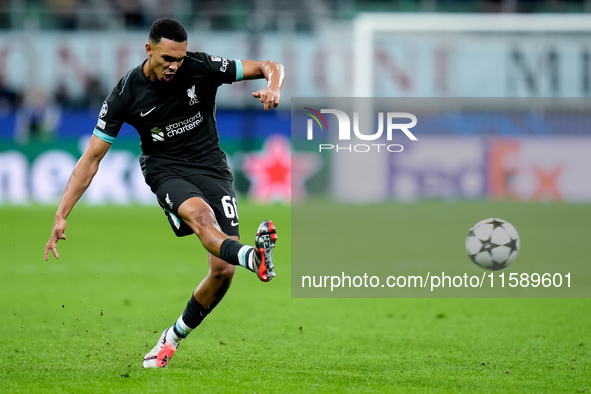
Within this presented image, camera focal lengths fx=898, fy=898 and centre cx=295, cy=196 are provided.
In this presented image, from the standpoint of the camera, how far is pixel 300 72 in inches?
955

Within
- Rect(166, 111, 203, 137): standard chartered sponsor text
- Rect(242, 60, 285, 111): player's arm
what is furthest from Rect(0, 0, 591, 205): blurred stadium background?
Rect(166, 111, 203, 137): standard chartered sponsor text

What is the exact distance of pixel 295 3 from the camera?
Answer: 81.3 feet

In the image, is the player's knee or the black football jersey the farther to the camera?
the black football jersey

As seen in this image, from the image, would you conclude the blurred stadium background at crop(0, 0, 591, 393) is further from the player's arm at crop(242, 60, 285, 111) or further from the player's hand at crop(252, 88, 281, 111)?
the player's hand at crop(252, 88, 281, 111)

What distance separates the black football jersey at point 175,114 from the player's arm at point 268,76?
0.07 metres

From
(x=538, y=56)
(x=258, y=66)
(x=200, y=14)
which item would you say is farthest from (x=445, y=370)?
(x=200, y=14)

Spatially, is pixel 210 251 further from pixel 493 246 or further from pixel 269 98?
pixel 493 246

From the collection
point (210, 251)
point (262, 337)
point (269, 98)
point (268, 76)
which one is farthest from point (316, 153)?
point (269, 98)

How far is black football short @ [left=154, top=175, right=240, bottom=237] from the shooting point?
6.11 meters

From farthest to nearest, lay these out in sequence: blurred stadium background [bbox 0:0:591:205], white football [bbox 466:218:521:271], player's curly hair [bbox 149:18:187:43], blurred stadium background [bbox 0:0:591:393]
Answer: blurred stadium background [bbox 0:0:591:205] < blurred stadium background [bbox 0:0:591:393] < white football [bbox 466:218:521:271] < player's curly hair [bbox 149:18:187:43]

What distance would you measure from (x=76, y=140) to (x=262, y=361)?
15.9 m

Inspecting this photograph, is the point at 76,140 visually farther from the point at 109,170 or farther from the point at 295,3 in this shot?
the point at 295,3

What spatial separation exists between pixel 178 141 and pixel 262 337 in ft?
6.77

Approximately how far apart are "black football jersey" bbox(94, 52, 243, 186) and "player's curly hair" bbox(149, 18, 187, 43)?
0.35m
